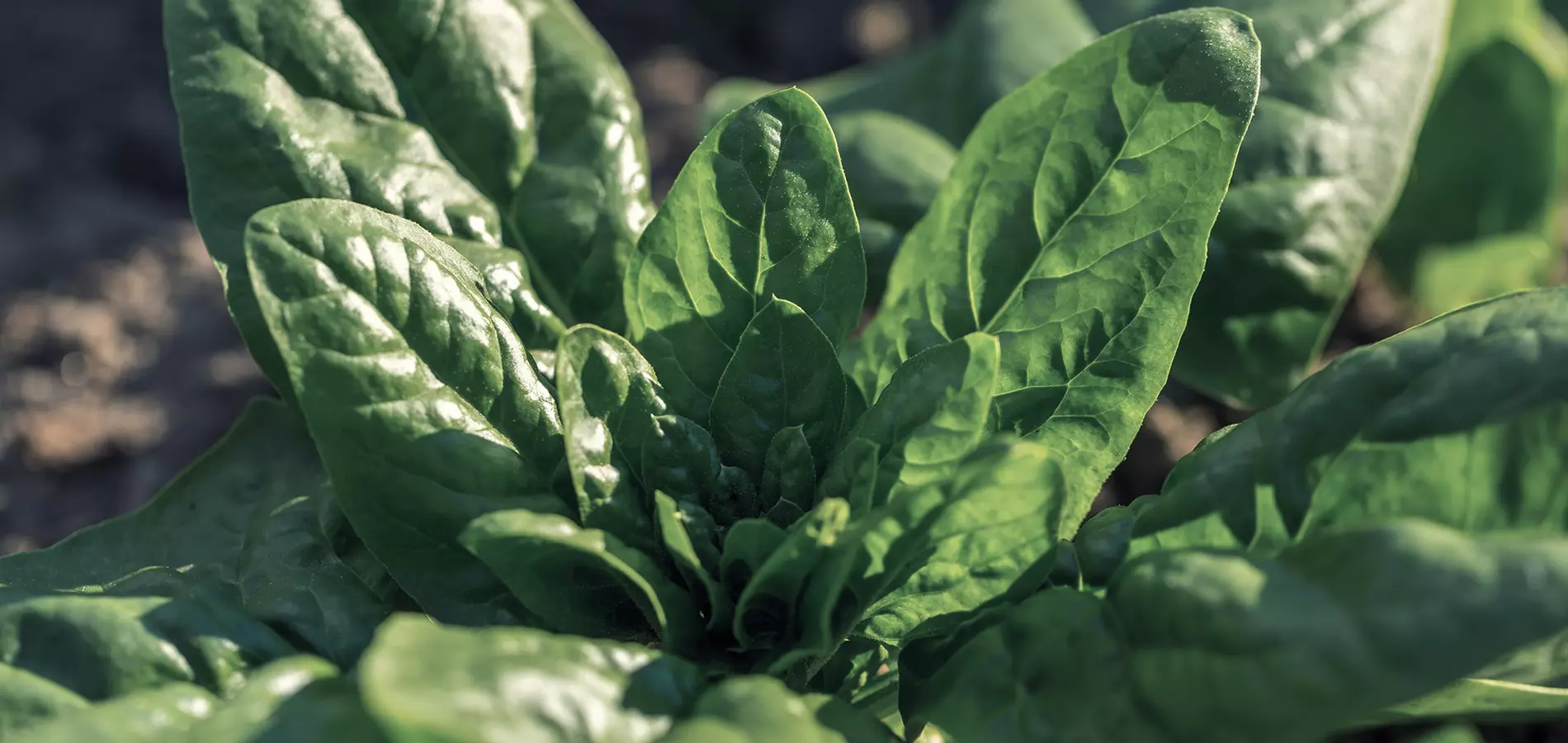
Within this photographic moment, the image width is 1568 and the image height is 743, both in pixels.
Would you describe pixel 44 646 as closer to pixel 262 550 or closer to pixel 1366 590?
pixel 262 550

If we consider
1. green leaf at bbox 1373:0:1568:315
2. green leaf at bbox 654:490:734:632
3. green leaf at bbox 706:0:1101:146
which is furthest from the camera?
green leaf at bbox 1373:0:1568:315

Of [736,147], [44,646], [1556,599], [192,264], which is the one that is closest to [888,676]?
[736,147]

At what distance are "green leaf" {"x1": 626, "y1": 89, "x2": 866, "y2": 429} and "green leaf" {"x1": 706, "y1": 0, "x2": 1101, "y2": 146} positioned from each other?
30.6 inches

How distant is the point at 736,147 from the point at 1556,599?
0.89 m

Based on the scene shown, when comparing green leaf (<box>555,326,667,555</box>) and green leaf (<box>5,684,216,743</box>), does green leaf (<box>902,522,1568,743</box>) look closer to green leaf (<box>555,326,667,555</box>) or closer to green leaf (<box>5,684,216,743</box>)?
green leaf (<box>555,326,667,555</box>)

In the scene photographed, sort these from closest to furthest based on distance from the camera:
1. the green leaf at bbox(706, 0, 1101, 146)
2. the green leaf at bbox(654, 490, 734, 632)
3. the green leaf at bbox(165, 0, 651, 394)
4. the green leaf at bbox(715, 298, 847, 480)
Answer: the green leaf at bbox(654, 490, 734, 632)
the green leaf at bbox(715, 298, 847, 480)
the green leaf at bbox(165, 0, 651, 394)
the green leaf at bbox(706, 0, 1101, 146)

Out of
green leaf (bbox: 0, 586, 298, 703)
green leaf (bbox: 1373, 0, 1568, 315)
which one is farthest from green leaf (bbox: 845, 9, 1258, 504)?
green leaf (bbox: 1373, 0, 1568, 315)

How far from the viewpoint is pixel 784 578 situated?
1248 millimetres

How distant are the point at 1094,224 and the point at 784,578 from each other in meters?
0.57

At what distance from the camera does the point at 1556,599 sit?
3.01 ft

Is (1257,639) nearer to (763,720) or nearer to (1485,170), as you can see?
(763,720)

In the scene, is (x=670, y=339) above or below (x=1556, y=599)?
below

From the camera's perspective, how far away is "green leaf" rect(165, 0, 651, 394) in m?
1.54

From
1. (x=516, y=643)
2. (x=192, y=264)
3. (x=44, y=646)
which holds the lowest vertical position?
(x=192, y=264)
